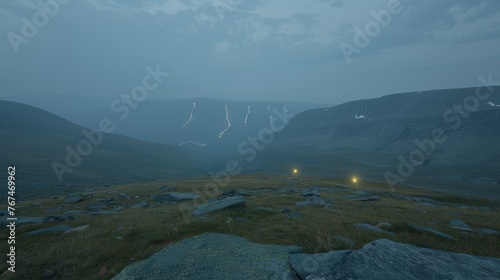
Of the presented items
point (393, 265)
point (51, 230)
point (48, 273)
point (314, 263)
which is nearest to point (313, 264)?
point (314, 263)

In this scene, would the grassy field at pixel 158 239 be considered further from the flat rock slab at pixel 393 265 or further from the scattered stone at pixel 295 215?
the flat rock slab at pixel 393 265

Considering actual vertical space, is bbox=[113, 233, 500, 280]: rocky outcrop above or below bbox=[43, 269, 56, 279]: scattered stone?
above

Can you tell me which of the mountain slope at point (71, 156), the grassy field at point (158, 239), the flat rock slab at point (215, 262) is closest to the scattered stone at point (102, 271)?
the grassy field at point (158, 239)

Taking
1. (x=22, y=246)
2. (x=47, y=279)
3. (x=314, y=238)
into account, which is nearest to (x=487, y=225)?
(x=314, y=238)

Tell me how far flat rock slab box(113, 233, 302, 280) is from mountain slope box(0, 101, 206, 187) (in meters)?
102

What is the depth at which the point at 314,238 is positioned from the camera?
1033cm

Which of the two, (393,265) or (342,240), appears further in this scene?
(342,240)

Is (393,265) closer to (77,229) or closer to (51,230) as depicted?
(77,229)

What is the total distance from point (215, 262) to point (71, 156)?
566ft

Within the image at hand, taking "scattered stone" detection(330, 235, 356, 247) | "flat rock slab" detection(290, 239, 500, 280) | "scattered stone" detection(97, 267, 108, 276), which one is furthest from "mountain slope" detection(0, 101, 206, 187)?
"flat rock slab" detection(290, 239, 500, 280)

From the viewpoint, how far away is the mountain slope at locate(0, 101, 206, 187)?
360ft

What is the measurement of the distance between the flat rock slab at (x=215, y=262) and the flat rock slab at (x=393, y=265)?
2.21ft

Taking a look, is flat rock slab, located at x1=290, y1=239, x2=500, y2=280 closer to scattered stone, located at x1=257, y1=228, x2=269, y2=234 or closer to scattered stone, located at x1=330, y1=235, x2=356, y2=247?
scattered stone, located at x1=330, y1=235, x2=356, y2=247

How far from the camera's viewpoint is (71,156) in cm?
15125
